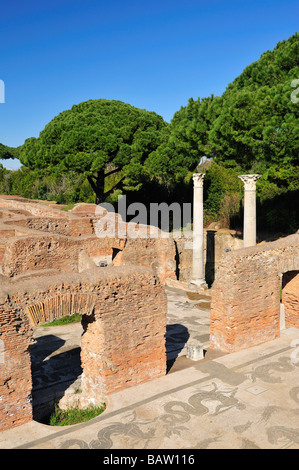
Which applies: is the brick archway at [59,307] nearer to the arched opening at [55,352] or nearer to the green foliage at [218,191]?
the arched opening at [55,352]

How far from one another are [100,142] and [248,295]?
640 inches

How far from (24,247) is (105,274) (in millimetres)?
5475

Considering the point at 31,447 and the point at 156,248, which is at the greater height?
the point at 156,248

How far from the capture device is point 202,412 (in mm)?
6543

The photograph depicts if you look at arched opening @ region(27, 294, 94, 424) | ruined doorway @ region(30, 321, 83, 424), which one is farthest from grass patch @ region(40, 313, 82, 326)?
ruined doorway @ region(30, 321, 83, 424)

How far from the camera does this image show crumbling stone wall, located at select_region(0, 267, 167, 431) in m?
6.03

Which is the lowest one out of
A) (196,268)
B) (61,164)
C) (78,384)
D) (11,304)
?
(78,384)

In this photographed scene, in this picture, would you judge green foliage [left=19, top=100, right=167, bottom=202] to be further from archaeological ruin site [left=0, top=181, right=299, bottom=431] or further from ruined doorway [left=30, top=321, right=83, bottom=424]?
ruined doorway [left=30, top=321, right=83, bottom=424]

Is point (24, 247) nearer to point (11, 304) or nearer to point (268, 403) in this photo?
point (11, 304)

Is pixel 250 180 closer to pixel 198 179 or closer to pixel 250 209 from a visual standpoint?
pixel 250 209

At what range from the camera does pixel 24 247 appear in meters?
11.8

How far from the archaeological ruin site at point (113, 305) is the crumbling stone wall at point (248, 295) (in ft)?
0.07

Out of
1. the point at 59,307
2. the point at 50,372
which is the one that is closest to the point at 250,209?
the point at 50,372

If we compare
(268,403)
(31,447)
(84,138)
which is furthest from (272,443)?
(84,138)
